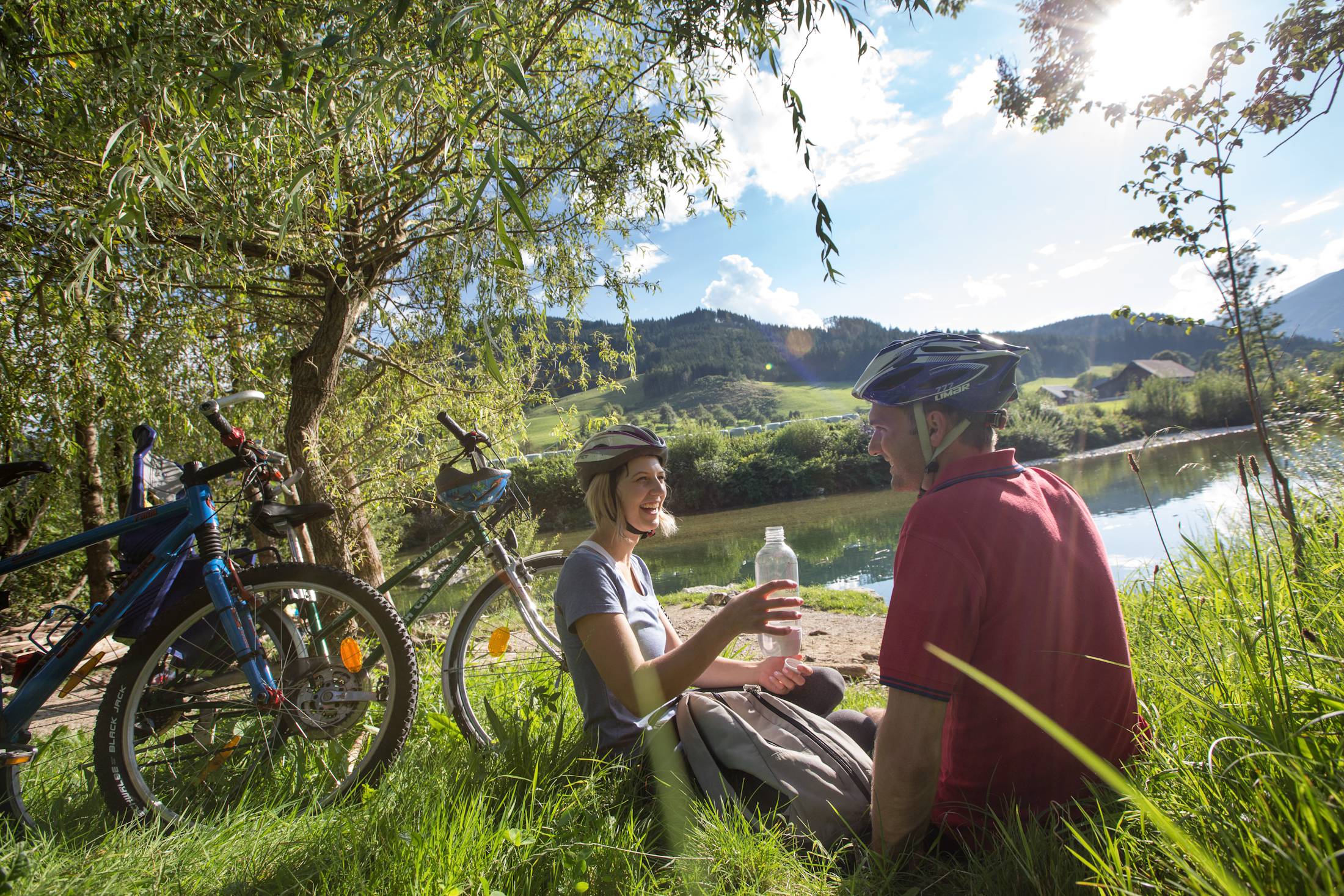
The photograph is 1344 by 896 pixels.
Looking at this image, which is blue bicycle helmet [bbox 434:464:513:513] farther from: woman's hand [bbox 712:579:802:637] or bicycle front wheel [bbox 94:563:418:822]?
woman's hand [bbox 712:579:802:637]

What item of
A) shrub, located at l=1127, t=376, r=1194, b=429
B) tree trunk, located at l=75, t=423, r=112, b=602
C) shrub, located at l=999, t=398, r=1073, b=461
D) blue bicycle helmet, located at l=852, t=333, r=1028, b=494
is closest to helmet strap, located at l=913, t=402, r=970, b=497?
blue bicycle helmet, located at l=852, t=333, r=1028, b=494

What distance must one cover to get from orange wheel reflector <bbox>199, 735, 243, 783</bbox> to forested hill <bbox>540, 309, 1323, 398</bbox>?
4364 inches

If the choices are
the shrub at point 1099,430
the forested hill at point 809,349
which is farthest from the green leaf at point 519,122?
the forested hill at point 809,349

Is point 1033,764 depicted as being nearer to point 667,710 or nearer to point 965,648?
point 965,648

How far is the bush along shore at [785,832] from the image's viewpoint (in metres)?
1.08

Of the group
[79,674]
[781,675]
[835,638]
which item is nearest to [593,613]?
[781,675]

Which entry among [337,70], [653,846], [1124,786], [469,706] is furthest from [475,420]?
[1124,786]

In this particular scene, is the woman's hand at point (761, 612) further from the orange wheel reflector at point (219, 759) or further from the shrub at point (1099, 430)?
the shrub at point (1099, 430)

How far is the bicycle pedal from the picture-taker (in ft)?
7.60

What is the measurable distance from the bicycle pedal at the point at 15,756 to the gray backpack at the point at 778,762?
2236 millimetres

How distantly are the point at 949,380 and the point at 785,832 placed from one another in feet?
4.00

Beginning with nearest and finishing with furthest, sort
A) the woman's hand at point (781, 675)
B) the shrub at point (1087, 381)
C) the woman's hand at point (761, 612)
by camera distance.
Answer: the woman's hand at point (761, 612)
the woman's hand at point (781, 675)
the shrub at point (1087, 381)

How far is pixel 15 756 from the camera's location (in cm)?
233

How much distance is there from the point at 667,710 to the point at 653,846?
0.42 meters
